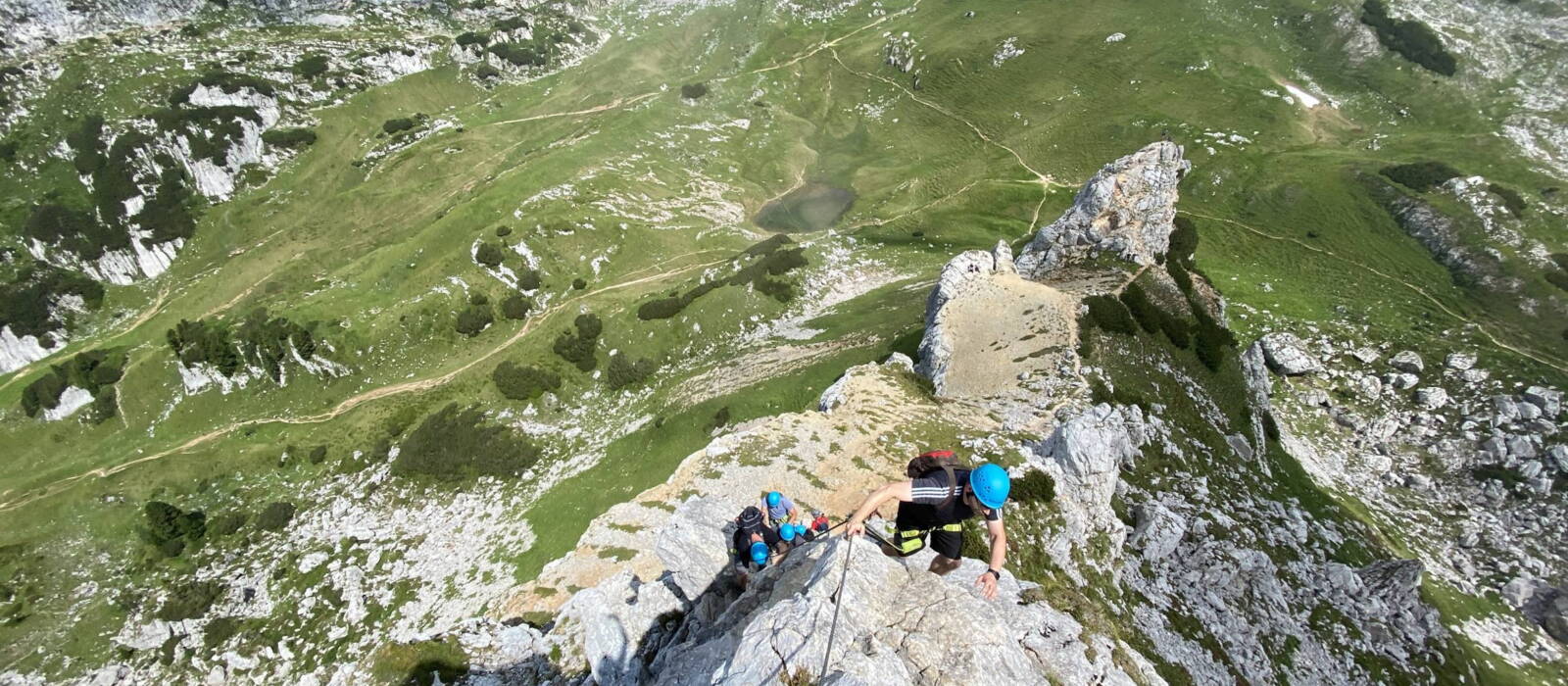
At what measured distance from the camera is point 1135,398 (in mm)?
36219

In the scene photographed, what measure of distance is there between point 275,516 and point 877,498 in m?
Result: 67.3

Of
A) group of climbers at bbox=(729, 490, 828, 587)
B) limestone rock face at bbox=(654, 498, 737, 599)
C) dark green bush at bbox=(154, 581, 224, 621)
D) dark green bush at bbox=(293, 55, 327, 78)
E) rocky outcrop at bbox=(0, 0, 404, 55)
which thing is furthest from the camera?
dark green bush at bbox=(293, 55, 327, 78)

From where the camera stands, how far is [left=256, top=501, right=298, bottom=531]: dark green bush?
180 feet

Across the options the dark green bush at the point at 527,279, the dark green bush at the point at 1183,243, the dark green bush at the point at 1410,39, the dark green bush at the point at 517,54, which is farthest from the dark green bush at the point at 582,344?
the dark green bush at the point at 1410,39

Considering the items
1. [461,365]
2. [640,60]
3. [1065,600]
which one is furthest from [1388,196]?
[640,60]

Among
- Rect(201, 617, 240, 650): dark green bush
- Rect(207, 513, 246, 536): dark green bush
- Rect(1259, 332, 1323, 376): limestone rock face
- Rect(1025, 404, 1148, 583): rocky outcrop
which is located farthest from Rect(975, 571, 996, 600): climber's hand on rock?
Rect(207, 513, 246, 536): dark green bush

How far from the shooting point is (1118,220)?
53.9 metres

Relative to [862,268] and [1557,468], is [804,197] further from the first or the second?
[1557,468]

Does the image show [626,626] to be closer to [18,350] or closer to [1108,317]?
[1108,317]

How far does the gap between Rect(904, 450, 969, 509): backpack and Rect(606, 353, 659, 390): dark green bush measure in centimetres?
5290

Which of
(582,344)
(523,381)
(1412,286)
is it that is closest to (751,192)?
(582,344)

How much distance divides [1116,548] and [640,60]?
476 ft

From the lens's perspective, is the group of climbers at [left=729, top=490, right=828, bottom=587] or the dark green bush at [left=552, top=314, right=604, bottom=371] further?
the dark green bush at [left=552, top=314, right=604, bottom=371]

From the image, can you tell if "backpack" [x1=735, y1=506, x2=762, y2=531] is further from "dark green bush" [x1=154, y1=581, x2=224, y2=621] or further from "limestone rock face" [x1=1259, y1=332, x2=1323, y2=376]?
"limestone rock face" [x1=1259, y1=332, x2=1323, y2=376]
